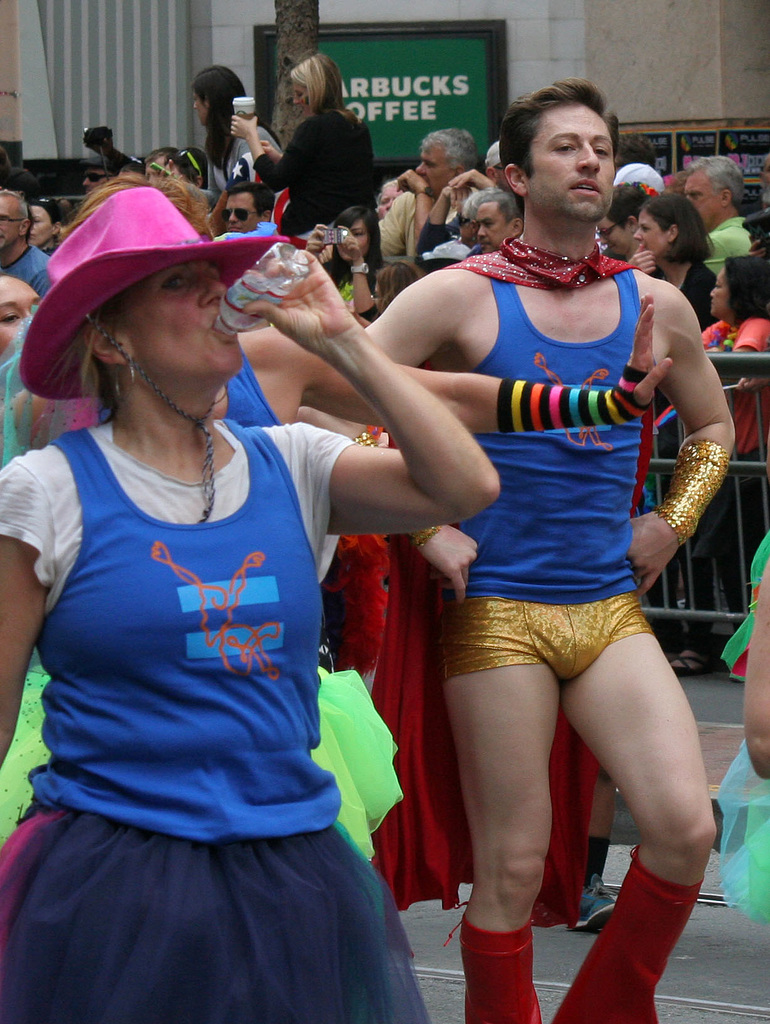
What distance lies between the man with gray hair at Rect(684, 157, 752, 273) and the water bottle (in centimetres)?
688

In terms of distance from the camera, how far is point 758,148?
14805 millimetres

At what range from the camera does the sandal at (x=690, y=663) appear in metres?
7.65

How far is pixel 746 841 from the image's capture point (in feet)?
11.1


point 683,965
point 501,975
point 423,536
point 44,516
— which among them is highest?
point 44,516

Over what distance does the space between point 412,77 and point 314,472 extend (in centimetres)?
1561

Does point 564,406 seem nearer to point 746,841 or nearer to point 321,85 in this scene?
point 746,841

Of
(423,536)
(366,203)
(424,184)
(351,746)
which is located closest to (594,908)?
(423,536)

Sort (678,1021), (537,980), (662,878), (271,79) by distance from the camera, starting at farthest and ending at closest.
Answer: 1. (271,79)
2. (537,980)
3. (678,1021)
4. (662,878)

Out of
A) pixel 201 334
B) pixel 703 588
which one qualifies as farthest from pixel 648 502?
pixel 201 334

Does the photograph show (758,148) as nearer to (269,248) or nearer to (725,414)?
(725,414)

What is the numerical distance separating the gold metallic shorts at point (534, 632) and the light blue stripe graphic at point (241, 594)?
1.39 metres

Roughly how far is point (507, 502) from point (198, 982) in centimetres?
174

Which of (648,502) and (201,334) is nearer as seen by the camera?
(201,334)

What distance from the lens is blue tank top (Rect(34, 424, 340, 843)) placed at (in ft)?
7.34
